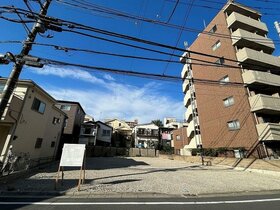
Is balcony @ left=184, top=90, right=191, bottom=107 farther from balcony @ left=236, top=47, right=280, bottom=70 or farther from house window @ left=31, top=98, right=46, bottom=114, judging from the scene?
house window @ left=31, top=98, right=46, bottom=114

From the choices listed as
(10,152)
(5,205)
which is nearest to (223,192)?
(5,205)

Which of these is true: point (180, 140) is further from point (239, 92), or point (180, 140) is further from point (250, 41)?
point (250, 41)

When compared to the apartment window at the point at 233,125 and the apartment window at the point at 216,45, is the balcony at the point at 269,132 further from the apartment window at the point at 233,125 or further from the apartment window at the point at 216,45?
the apartment window at the point at 216,45

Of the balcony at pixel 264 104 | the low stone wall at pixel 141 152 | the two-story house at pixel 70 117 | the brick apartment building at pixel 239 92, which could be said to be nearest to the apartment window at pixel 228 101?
the brick apartment building at pixel 239 92

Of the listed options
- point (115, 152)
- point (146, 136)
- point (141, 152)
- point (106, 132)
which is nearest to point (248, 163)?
point (141, 152)

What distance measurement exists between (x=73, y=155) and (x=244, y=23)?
78.0 feet

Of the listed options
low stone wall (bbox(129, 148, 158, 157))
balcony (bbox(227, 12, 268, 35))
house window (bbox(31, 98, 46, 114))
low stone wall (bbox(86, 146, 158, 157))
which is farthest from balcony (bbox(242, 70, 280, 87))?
low stone wall (bbox(86, 146, 158, 157))

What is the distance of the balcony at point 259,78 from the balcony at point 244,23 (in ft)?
22.2

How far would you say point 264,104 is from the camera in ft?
54.6

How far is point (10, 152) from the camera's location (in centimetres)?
1023

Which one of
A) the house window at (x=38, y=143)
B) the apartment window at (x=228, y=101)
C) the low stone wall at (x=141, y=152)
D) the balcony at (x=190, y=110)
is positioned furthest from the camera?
the low stone wall at (x=141, y=152)

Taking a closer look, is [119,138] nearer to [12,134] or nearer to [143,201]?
[12,134]

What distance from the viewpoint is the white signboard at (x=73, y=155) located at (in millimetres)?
7898

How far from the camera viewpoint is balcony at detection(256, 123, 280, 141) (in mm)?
15830
